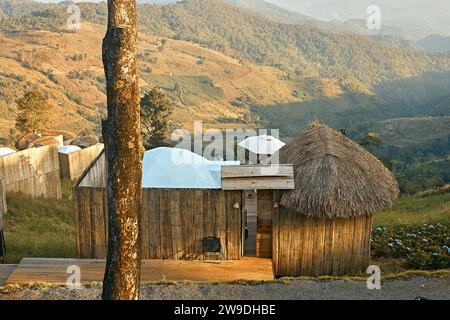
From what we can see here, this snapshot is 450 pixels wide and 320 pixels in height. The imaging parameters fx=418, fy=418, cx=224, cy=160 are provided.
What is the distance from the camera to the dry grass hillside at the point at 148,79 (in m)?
60.9

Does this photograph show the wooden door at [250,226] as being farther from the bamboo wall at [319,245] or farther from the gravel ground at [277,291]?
the gravel ground at [277,291]

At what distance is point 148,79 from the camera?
86.6 meters

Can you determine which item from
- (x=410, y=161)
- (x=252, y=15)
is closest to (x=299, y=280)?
(x=410, y=161)

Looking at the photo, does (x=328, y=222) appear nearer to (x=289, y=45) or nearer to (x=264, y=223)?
(x=264, y=223)

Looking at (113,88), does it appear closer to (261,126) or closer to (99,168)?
(99,168)

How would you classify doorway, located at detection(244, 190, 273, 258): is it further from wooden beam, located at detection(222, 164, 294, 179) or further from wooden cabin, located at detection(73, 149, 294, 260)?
wooden beam, located at detection(222, 164, 294, 179)

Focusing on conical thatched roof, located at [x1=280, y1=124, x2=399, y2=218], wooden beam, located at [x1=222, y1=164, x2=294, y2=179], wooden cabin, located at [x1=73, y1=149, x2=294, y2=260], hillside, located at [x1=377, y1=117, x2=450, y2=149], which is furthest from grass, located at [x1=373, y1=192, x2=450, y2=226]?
hillside, located at [x1=377, y1=117, x2=450, y2=149]

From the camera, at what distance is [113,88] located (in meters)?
4.57

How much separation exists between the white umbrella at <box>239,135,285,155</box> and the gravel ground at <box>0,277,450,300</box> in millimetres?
9049

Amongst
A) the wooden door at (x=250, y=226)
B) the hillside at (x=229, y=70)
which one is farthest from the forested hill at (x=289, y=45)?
the wooden door at (x=250, y=226)

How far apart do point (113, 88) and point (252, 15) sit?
7242 inches

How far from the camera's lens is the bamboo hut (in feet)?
27.9

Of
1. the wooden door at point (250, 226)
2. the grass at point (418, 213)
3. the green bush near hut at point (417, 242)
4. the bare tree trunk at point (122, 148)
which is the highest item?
the bare tree trunk at point (122, 148)

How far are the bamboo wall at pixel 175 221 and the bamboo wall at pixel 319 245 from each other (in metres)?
0.94
